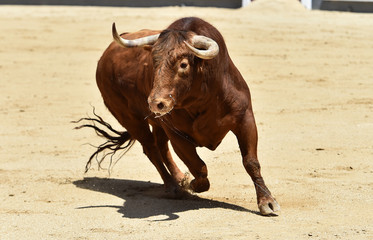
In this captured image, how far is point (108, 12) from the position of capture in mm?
17531

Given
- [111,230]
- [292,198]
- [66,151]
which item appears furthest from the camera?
[66,151]

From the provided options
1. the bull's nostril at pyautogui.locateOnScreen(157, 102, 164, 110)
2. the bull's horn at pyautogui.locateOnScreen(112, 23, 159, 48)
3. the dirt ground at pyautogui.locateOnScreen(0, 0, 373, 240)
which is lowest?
the dirt ground at pyautogui.locateOnScreen(0, 0, 373, 240)

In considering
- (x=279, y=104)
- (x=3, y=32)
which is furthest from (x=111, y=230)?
(x=3, y=32)

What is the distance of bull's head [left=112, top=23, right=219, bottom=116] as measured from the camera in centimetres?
570

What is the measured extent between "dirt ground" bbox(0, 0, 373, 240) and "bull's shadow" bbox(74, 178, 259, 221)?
0.6 inches

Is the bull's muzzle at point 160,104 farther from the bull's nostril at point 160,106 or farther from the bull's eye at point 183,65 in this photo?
the bull's eye at point 183,65

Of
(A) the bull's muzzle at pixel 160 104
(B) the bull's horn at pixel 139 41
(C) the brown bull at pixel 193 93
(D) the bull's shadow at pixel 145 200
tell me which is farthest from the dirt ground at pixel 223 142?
(B) the bull's horn at pixel 139 41

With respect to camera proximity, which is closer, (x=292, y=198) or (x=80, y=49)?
(x=292, y=198)

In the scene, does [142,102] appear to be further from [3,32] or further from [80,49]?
[3,32]

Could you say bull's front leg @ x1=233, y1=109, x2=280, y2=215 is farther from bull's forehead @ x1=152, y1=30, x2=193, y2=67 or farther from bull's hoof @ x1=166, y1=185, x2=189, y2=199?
bull's hoof @ x1=166, y1=185, x2=189, y2=199

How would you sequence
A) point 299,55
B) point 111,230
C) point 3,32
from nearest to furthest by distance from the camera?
Result: point 111,230 < point 299,55 < point 3,32

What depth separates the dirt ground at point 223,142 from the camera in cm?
599

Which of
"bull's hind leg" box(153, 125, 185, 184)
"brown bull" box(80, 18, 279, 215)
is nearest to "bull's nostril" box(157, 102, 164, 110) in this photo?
"brown bull" box(80, 18, 279, 215)

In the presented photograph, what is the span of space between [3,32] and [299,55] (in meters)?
6.13
